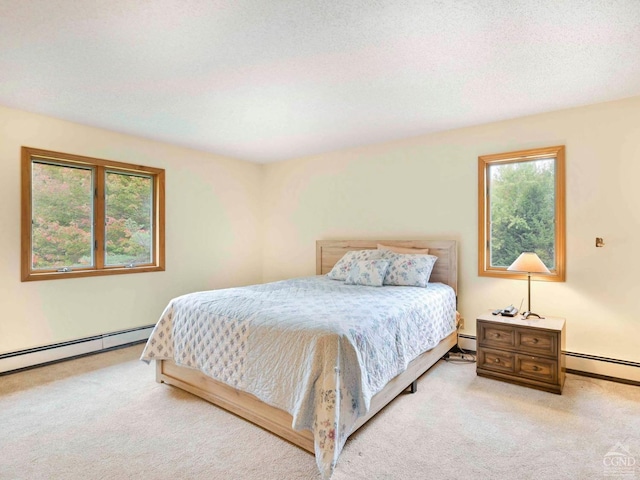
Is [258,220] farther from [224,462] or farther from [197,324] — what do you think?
[224,462]

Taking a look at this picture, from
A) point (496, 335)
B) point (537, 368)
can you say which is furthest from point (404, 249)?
point (537, 368)

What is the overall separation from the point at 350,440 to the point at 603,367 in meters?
2.46

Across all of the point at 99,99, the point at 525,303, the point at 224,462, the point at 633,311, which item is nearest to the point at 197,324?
the point at 224,462

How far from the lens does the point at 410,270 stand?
3.48 metres

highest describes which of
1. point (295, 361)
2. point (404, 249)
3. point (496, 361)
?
point (404, 249)

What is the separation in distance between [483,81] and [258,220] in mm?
3769

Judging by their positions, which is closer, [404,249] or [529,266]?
[529,266]

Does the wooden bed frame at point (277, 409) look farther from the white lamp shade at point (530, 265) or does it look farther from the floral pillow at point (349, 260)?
the white lamp shade at point (530, 265)

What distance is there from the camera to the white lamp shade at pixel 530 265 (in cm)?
291

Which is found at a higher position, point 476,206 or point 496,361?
point 476,206

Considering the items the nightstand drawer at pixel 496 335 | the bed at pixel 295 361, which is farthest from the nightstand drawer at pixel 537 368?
the bed at pixel 295 361

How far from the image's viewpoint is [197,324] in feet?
8.13

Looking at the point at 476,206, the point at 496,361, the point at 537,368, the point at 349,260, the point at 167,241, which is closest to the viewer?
the point at 537,368

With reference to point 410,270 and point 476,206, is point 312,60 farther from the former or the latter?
point 476,206
